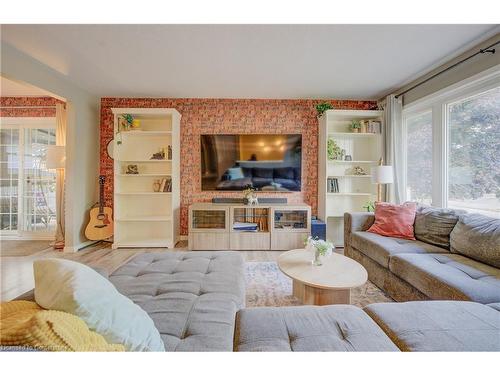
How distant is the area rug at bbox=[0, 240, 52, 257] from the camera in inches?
130

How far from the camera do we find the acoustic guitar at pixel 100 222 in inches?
141

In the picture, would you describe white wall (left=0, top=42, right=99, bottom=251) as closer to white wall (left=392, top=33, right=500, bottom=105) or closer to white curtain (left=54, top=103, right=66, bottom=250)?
white curtain (left=54, top=103, right=66, bottom=250)

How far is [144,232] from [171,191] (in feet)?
2.93

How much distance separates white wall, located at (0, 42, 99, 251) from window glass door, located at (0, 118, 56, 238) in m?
0.96

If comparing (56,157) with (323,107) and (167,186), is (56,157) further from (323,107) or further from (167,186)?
(323,107)

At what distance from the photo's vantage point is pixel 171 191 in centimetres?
363

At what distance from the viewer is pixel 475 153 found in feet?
7.95

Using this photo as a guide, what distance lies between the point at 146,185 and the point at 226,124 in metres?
1.67

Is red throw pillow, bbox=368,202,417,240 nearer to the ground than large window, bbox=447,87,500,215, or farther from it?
nearer to the ground

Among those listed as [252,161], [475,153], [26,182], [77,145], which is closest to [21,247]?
[26,182]

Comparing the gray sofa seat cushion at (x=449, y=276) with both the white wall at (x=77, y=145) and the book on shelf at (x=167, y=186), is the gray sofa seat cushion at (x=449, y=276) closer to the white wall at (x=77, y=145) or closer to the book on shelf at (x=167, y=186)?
the book on shelf at (x=167, y=186)

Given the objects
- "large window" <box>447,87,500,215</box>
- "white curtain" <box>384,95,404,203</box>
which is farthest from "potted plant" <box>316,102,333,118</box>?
"large window" <box>447,87,500,215</box>
